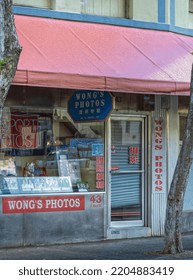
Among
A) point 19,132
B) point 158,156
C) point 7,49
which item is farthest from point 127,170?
point 7,49

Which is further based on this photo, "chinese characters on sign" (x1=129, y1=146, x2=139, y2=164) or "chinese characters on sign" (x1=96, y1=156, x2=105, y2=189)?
"chinese characters on sign" (x1=129, y1=146, x2=139, y2=164)

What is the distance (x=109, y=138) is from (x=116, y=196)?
1.19 m

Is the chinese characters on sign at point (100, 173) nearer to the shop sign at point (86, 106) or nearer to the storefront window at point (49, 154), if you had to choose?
the storefront window at point (49, 154)

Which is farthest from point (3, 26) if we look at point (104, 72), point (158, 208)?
point (158, 208)

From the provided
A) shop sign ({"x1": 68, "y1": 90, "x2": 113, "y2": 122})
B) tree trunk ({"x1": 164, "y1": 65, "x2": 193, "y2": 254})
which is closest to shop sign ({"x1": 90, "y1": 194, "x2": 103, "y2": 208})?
shop sign ({"x1": 68, "y1": 90, "x2": 113, "y2": 122})

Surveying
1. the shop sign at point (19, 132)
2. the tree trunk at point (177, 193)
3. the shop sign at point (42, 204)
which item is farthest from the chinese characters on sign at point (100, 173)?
the tree trunk at point (177, 193)

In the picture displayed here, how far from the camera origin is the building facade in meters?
11.1

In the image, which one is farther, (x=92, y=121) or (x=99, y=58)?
(x=92, y=121)

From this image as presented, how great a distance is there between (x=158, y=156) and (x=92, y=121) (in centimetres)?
176

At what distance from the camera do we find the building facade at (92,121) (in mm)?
11148

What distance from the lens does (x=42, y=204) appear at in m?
11.6

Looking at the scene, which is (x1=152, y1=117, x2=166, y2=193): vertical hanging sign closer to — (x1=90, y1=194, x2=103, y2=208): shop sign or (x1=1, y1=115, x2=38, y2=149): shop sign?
(x1=90, y1=194, x2=103, y2=208): shop sign

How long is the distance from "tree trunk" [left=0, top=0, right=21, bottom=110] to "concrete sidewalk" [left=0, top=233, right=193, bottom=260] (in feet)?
11.8

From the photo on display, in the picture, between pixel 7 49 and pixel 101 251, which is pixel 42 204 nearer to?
pixel 101 251
